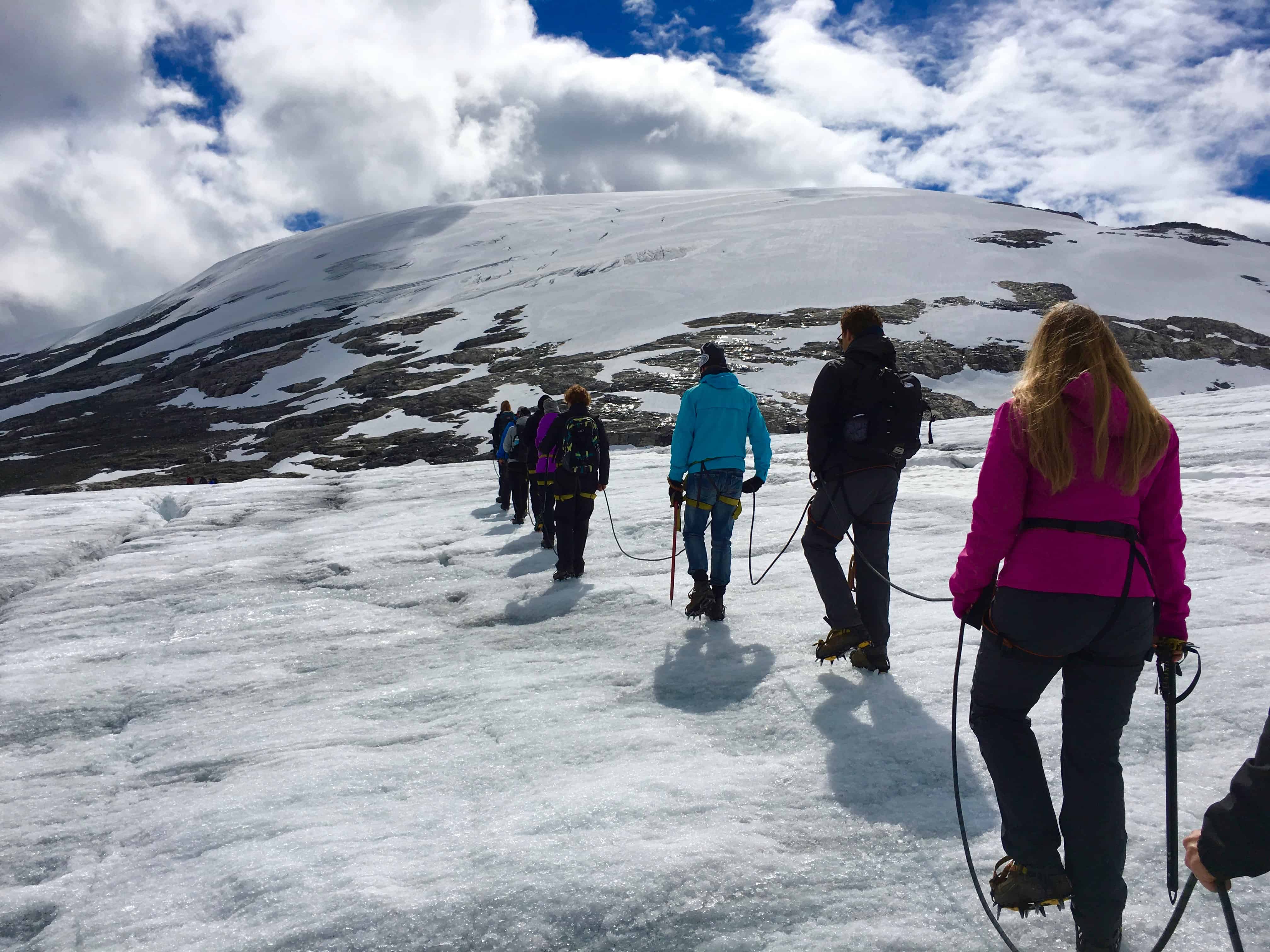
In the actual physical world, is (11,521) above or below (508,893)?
above

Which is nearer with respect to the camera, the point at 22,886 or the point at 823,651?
the point at 22,886

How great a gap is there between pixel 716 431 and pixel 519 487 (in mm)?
6696

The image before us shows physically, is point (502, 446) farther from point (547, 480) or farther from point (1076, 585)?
point (1076, 585)

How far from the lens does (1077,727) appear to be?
269 cm

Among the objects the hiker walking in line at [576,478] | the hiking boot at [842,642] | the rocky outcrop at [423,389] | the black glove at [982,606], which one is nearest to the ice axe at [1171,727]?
the black glove at [982,606]

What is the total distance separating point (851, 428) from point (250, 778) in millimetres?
4331

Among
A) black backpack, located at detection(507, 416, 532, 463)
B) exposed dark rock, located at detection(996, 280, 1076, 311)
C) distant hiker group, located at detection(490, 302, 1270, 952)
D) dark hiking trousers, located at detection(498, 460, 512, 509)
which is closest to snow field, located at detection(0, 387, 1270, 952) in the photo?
distant hiker group, located at detection(490, 302, 1270, 952)

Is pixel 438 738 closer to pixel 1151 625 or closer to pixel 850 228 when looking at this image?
pixel 1151 625

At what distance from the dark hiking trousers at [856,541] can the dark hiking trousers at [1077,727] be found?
2.30m

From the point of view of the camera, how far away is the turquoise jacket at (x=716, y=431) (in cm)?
638

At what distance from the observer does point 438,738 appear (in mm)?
4887

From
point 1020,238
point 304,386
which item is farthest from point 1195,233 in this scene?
point 304,386

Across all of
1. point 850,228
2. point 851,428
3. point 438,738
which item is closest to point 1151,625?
point 851,428

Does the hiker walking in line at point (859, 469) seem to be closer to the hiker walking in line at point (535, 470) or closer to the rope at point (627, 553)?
the rope at point (627, 553)
